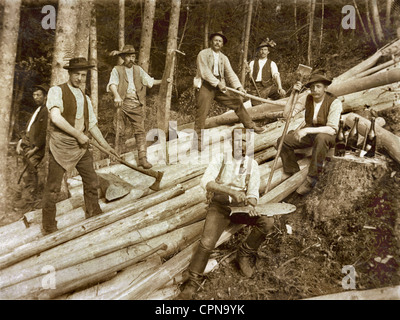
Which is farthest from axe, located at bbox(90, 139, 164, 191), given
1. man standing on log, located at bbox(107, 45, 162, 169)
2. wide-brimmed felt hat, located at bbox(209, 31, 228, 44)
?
wide-brimmed felt hat, located at bbox(209, 31, 228, 44)

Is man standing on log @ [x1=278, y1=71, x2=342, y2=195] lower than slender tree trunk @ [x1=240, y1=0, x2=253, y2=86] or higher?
lower

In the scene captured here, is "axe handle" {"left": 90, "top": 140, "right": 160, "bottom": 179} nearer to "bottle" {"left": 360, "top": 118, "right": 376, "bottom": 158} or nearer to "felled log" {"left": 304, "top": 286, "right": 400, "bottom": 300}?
"felled log" {"left": 304, "top": 286, "right": 400, "bottom": 300}

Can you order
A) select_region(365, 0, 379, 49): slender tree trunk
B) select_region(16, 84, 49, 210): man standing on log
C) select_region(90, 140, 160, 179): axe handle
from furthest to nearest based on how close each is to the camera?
select_region(365, 0, 379, 49): slender tree trunk < select_region(16, 84, 49, 210): man standing on log < select_region(90, 140, 160, 179): axe handle

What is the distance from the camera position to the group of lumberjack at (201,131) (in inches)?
175

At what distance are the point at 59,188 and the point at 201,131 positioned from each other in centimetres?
210

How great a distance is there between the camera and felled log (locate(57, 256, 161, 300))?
172 inches

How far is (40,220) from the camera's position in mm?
4793

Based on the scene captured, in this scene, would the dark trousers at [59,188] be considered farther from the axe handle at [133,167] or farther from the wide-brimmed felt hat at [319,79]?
the wide-brimmed felt hat at [319,79]

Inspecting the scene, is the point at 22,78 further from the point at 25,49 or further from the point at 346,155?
the point at 346,155

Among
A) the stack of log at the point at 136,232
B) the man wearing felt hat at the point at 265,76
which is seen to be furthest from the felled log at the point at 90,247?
the man wearing felt hat at the point at 265,76

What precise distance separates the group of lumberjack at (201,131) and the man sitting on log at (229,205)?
Answer: 0.01m

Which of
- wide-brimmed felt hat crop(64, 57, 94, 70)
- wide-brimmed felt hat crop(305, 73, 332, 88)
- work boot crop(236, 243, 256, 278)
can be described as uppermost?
wide-brimmed felt hat crop(305, 73, 332, 88)

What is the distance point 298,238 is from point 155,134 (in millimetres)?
2479

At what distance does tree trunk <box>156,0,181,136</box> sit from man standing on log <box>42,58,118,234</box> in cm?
110
